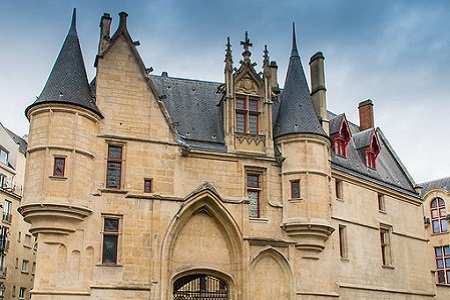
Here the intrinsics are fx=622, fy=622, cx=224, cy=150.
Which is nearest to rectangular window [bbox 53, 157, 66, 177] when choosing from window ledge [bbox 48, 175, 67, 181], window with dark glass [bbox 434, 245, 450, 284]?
window ledge [bbox 48, 175, 67, 181]

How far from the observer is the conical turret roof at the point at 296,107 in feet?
81.6

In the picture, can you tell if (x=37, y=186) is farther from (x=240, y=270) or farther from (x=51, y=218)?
(x=240, y=270)

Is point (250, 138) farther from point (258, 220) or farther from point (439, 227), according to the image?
point (439, 227)

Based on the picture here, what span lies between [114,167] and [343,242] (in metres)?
10.5

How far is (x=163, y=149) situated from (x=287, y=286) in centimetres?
696

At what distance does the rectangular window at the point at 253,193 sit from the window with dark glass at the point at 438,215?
83.4ft

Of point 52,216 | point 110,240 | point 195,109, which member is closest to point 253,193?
point 195,109

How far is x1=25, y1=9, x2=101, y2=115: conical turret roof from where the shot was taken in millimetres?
21644

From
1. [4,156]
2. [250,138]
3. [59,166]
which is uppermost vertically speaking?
[4,156]

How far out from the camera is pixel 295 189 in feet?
79.8

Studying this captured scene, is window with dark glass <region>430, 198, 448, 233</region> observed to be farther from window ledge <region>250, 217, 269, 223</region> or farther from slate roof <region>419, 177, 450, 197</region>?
window ledge <region>250, 217, 269, 223</region>

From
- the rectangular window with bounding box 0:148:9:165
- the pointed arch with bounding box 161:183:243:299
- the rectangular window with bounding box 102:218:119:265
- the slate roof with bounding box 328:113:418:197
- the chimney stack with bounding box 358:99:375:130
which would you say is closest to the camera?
the rectangular window with bounding box 102:218:119:265

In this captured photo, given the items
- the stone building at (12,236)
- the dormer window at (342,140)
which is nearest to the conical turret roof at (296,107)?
the dormer window at (342,140)

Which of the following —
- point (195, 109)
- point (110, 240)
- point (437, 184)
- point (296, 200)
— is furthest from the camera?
point (437, 184)
